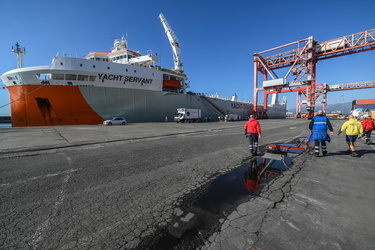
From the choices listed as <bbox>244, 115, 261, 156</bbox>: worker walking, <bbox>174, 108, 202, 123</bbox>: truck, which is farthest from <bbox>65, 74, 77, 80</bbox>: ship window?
<bbox>244, 115, 261, 156</bbox>: worker walking

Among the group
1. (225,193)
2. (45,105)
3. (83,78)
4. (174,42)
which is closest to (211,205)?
(225,193)

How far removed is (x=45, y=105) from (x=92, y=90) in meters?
5.62

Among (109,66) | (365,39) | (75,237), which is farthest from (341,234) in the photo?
(365,39)

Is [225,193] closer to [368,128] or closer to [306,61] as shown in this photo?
[368,128]

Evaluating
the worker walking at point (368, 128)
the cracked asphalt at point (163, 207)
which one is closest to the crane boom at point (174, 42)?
the worker walking at point (368, 128)

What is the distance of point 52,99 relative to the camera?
1864cm

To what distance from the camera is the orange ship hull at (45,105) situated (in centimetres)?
1817

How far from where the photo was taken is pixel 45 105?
62.4 feet

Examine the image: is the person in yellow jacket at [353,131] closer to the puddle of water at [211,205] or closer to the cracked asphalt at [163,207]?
the cracked asphalt at [163,207]

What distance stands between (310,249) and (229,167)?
2782mm

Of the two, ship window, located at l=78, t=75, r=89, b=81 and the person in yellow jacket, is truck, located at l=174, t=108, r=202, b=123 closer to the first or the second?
ship window, located at l=78, t=75, r=89, b=81

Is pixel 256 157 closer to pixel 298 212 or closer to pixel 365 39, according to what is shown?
pixel 298 212

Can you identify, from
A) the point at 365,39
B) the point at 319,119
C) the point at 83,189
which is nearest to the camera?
the point at 83,189

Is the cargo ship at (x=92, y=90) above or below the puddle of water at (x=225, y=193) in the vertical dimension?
above
